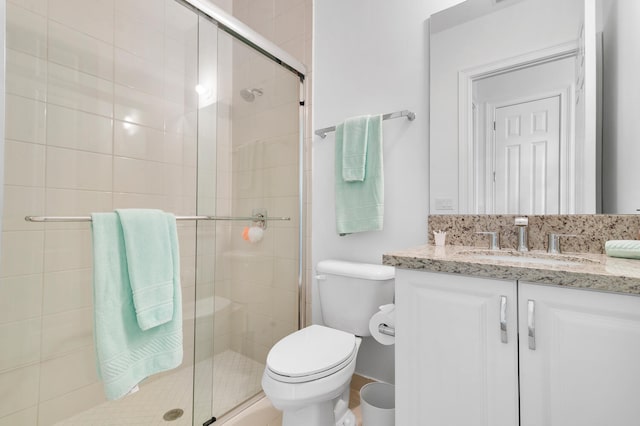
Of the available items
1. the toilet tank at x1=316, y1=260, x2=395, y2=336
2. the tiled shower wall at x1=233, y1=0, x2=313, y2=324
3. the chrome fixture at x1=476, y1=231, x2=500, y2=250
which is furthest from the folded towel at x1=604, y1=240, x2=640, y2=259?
the tiled shower wall at x1=233, y1=0, x2=313, y2=324

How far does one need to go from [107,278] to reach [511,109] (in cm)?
163

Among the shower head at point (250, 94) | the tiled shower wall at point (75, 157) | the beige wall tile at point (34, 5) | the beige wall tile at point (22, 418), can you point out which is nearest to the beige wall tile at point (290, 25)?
the shower head at point (250, 94)

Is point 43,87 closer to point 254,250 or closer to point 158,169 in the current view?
point 158,169

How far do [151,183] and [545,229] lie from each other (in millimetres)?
1684

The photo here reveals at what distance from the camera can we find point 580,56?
112 cm

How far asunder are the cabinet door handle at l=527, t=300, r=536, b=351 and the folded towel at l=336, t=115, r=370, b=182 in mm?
909

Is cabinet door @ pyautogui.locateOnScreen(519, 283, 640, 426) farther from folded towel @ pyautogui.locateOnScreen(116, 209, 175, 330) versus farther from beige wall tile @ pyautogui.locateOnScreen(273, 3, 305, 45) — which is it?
beige wall tile @ pyautogui.locateOnScreen(273, 3, 305, 45)

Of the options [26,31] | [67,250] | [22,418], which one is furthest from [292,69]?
[22,418]

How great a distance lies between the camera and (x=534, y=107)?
1.21 metres

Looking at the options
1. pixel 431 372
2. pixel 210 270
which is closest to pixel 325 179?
pixel 210 270

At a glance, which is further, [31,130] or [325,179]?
[325,179]

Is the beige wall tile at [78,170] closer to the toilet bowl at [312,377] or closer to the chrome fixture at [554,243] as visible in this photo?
the toilet bowl at [312,377]

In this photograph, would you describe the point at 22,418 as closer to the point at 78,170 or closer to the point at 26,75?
the point at 78,170

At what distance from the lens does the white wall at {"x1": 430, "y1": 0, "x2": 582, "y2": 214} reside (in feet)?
3.82
